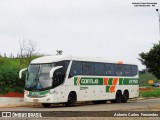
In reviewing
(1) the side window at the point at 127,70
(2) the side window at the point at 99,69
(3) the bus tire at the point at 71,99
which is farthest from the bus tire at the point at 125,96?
(3) the bus tire at the point at 71,99

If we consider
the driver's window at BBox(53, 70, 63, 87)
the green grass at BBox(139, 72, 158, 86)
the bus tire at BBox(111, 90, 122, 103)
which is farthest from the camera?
the green grass at BBox(139, 72, 158, 86)

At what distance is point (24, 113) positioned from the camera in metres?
14.0

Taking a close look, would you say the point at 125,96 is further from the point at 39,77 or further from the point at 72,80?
the point at 39,77

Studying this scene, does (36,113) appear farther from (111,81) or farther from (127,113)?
(111,81)

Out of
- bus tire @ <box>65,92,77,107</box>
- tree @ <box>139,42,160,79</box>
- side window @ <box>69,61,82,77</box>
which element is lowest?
bus tire @ <box>65,92,77,107</box>

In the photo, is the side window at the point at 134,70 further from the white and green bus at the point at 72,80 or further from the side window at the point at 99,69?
the side window at the point at 99,69

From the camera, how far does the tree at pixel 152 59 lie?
4191cm

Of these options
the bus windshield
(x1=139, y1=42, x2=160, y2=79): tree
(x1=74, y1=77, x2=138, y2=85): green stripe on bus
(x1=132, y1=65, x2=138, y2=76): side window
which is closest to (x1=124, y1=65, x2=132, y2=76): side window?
(x1=74, y1=77, x2=138, y2=85): green stripe on bus

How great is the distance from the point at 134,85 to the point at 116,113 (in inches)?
1082

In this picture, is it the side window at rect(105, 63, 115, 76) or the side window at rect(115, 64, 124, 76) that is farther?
the side window at rect(115, 64, 124, 76)

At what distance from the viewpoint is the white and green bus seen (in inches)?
1251

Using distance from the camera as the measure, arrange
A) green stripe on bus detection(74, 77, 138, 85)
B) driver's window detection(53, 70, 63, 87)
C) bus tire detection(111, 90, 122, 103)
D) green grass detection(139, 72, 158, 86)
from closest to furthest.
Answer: driver's window detection(53, 70, 63, 87) → green stripe on bus detection(74, 77, 138, 85) → bus tire detection(111, 90, 122, 103) → green grass detection(139, 72, 158, 86)

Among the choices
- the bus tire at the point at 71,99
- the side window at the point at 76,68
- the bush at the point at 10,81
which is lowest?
the bus tire at the point at 71,99

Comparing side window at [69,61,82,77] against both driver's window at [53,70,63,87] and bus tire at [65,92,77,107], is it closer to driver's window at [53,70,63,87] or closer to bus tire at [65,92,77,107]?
driver's window at [53,70,63,87]
